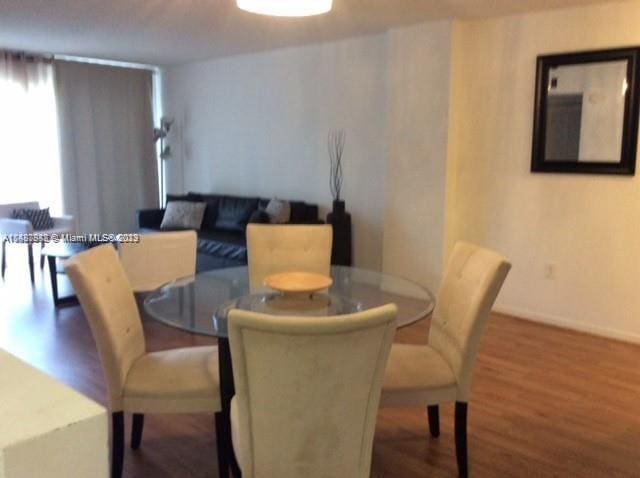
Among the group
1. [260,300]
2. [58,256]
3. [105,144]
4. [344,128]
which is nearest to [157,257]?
[58,256]

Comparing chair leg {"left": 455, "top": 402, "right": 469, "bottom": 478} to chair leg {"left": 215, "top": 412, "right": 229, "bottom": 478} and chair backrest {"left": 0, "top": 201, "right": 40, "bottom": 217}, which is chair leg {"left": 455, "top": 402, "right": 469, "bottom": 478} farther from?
chair backrest {"left": 0, "top": 201, "right": 40, "bottom": 217}

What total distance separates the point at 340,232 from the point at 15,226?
3.15m

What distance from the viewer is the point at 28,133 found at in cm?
625

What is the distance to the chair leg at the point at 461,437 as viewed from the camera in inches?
87.4

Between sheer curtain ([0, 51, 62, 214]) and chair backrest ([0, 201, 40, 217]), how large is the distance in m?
0.37

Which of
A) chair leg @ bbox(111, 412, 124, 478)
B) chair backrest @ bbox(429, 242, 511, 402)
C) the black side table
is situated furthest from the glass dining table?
the black side table

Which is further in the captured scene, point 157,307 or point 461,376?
point 157,307

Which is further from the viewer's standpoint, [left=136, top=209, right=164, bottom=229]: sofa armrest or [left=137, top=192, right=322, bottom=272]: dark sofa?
[left=136, top=209, right=164, bottom=229]: sofa armrest

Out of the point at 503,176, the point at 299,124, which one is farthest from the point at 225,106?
the point at 503,176

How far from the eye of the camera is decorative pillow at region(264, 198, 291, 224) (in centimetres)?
530

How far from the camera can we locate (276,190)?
606cm

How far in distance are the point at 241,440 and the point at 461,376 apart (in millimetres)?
955

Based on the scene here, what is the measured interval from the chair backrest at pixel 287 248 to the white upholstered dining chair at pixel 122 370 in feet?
3.05

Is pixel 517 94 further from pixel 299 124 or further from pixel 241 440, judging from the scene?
pixel 241 440
